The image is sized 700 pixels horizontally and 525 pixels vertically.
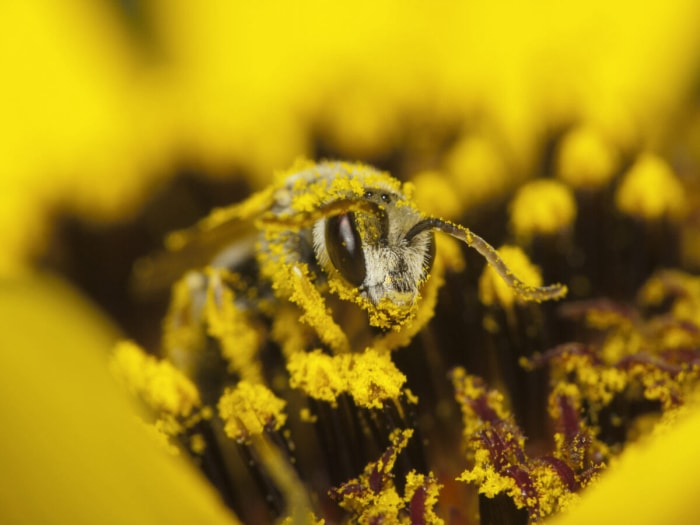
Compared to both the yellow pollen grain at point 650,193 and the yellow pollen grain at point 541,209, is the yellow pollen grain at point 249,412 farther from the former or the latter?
the yellow pollen grain at point 650,193

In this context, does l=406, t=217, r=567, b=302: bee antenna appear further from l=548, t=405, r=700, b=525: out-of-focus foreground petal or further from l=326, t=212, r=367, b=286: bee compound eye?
l=548, t=405, r=700, b=525: out-of-focus foreground petal

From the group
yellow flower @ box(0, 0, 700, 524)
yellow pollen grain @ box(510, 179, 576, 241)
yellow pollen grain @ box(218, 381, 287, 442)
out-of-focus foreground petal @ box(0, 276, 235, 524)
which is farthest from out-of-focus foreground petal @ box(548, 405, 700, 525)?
yellow pollen grain @ box(510, 179, 576, 241)

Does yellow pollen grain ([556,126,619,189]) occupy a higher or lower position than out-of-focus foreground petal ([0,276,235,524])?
higher

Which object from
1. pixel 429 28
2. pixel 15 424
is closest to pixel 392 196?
pixel 15 424

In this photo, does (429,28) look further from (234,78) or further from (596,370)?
(596,370)

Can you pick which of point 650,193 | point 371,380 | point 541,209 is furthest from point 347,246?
point 650,193

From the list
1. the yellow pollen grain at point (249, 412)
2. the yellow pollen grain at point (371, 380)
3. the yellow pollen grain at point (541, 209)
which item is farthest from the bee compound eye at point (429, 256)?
the yellow pollen grain at point (541, 209)
